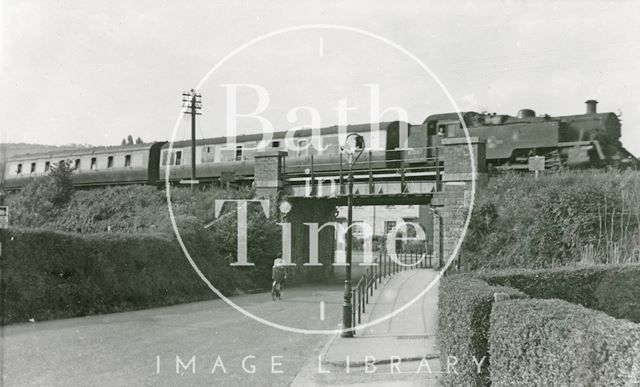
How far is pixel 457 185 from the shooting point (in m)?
17.0

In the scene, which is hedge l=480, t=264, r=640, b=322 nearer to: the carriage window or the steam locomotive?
the steam locomotive

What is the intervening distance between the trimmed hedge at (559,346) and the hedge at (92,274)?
11.3 m

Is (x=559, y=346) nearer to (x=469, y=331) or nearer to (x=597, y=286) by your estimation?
(x=469, y=331)

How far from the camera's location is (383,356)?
10164 mm

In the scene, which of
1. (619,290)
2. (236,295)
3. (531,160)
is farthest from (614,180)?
(236,295)

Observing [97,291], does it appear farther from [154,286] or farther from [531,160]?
[531,160]

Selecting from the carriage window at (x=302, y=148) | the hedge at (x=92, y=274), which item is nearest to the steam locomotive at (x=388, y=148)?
the carriage window at (x=302, y=148)

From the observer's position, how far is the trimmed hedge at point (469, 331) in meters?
6.54

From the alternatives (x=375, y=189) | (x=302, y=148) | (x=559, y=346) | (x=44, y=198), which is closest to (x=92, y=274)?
(x=375, y=189)

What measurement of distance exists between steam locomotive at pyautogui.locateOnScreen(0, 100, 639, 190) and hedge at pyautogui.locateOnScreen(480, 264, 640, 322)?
6.75m

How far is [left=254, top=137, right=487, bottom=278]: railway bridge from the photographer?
1691cm

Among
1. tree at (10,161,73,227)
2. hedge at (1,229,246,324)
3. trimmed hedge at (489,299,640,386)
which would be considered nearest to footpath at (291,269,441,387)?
trimmed hedge at (489,299,640,386)

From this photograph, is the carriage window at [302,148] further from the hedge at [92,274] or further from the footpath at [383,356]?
the footpath at [383,356]

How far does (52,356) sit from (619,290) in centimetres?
1033
